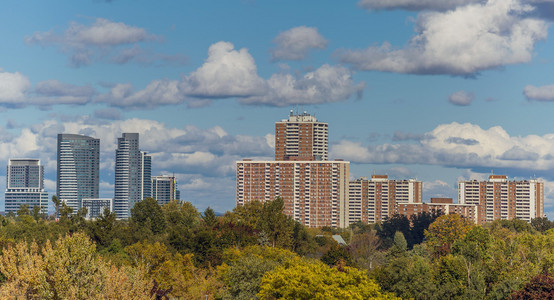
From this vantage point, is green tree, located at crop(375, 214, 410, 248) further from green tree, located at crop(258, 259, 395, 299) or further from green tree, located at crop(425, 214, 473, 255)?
green tree, located at crop(258, 259, 395, 299)

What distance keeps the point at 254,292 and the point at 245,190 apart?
14128 cm

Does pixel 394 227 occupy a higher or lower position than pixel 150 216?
lower

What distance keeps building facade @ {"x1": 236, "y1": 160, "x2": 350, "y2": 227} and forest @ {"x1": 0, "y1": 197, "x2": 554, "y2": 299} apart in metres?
→ 81.9

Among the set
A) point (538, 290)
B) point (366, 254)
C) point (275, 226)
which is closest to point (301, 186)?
point (366, 254)

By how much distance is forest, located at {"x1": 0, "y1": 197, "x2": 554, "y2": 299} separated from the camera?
32.3 metres

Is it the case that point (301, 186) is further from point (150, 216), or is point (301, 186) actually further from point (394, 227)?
point (150, 216)

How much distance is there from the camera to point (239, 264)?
6156 centimetres

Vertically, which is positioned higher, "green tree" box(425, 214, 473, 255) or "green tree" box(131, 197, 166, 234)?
"green tree" box(131, 197, 166, 234)

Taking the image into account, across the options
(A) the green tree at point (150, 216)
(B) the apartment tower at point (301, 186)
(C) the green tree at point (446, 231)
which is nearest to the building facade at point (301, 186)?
(B) the apartment tower at point (301, 186)

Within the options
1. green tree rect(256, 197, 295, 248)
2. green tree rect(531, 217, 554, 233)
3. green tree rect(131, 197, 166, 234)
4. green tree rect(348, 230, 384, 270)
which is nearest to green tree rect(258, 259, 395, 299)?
green tree rect(256, 197, 295, 248)

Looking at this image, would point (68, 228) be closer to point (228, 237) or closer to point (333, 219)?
point (228, 237)

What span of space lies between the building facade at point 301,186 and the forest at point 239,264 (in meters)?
81.9

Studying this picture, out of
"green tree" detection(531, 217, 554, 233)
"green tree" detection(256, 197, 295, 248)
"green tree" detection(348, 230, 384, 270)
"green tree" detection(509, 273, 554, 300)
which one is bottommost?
"green tree" detection(348, 230, 384, 270)

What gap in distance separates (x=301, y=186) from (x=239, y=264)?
138 metres
